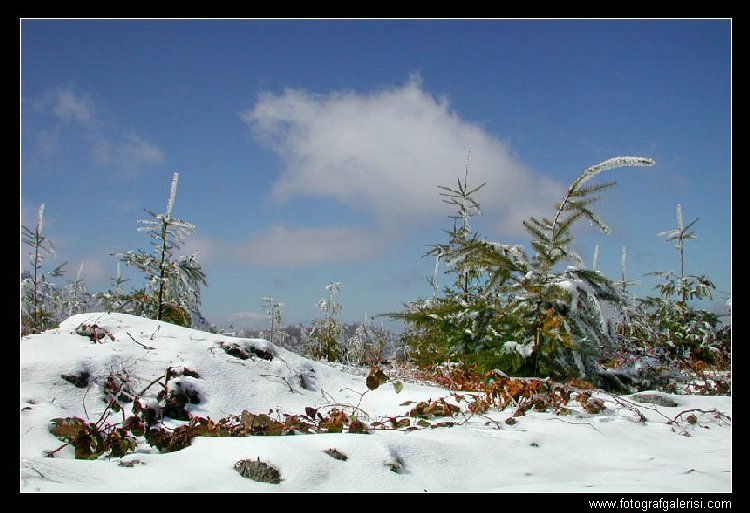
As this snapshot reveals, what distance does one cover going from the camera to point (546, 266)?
5.91 meters

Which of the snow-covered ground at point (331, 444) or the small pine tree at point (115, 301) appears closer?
the snow-covered ground at point (331, 444)

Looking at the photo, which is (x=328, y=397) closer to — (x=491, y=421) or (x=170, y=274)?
(x=491, y=421)

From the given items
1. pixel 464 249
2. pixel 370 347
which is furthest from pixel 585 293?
pixel 370 347

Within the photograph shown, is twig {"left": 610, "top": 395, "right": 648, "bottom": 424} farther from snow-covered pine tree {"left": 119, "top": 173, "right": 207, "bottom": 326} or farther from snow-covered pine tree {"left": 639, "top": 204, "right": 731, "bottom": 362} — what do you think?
snow-covered pine tree {"left": 119, "top": 173, "right": 207, "bottom": 326}

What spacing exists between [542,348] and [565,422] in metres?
1.97

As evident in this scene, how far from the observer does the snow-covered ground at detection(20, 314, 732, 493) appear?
7.91 ft

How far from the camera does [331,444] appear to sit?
2732 mm

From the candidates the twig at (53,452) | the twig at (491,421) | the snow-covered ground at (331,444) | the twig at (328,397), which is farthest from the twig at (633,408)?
the twig at (53,452)

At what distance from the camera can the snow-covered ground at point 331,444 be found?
2.41 metres

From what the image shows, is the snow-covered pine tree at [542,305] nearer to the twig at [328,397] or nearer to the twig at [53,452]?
the twig at [328,397]

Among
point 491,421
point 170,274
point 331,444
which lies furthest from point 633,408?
point 170,274

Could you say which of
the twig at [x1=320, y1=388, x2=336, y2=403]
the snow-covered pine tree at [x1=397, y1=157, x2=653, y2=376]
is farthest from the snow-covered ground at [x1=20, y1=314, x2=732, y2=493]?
the snow-covered pine tree at [x1=397, y1=157, x2=653, y2=376]

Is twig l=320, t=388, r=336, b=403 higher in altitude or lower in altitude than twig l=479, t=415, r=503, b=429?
lower
